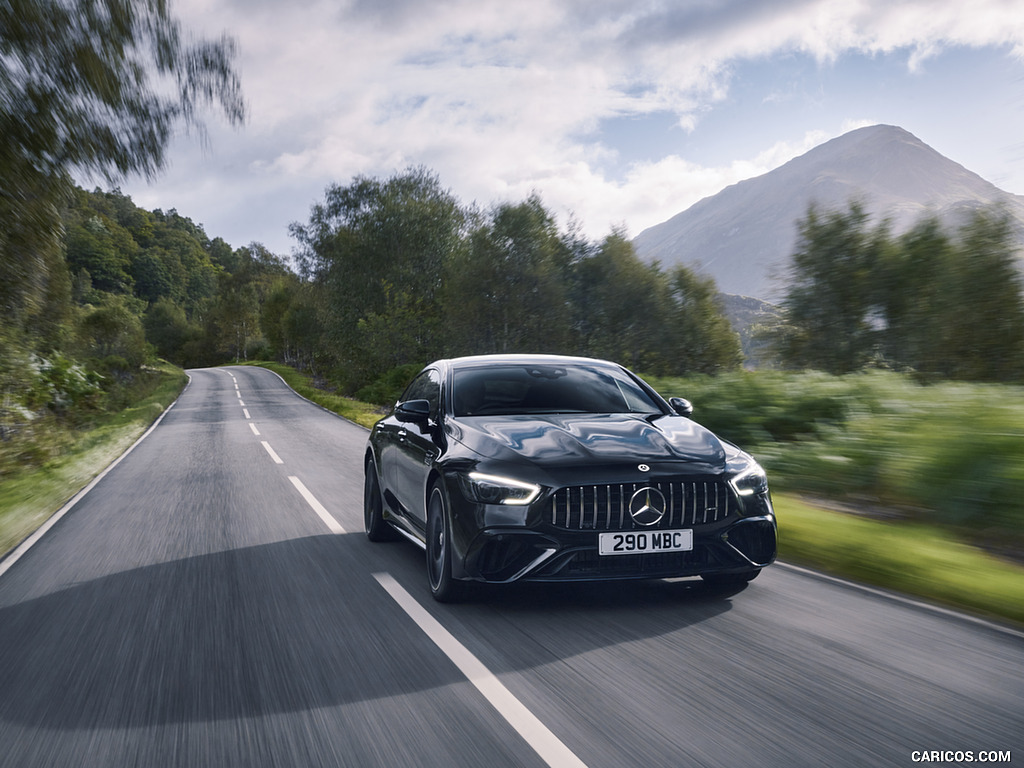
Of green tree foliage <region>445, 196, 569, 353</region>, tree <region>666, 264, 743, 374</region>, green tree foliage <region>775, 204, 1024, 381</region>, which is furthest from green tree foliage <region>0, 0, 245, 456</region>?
tree <region>666, 264, 743, 374</region>

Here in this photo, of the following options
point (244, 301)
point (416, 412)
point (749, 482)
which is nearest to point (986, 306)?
point (749, 482)

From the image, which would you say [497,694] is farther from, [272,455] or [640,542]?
[272,455]

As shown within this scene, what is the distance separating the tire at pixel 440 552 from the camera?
525 cm

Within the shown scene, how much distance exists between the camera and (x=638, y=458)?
5.01m

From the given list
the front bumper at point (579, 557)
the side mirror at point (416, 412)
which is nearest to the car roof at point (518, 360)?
the side mirror at point (416, 412)

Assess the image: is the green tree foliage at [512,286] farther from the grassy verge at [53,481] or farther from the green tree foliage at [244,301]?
the green tree foliage at [244,301]

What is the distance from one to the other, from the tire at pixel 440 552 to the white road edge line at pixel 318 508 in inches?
112

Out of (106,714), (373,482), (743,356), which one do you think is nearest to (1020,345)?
(743,356)

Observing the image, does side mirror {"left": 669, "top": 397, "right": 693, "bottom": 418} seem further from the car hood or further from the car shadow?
the car shadow

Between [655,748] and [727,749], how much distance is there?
263mm

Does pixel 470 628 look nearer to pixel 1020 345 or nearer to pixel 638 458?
pixel 638 458

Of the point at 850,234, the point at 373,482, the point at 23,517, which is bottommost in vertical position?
the point at 23,517

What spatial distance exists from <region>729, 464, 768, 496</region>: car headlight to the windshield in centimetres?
125

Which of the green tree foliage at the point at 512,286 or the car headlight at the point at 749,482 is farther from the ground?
the green tree foliage at the point at 512,286
